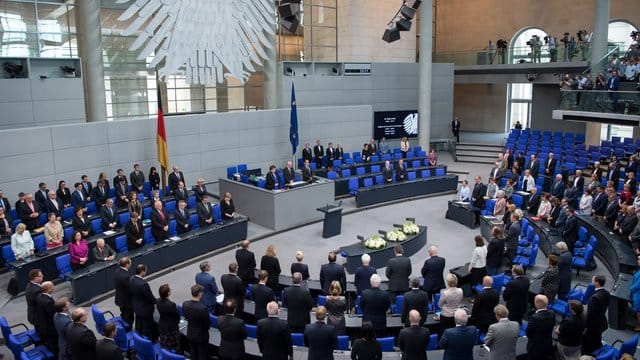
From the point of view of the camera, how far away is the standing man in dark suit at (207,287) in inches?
348

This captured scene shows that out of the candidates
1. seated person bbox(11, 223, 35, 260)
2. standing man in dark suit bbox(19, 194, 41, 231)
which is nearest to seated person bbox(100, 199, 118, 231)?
standing man in dark suit bbox(19, 194, 41, 231)

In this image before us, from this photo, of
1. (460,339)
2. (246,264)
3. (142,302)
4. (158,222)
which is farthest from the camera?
(158,222)

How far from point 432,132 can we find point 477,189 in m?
12.6

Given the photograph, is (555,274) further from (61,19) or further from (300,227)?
(61,19)

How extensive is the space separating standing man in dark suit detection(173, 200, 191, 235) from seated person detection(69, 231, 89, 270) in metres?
2.70

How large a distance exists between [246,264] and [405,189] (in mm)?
10087

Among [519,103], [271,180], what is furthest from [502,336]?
[519,103]

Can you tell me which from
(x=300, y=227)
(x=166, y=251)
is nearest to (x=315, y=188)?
(x=300, y=227)

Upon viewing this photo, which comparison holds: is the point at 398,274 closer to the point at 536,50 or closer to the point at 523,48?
the point at 536,50

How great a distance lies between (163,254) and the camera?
1250 cm

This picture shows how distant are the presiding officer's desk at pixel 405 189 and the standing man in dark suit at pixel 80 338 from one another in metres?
12.0

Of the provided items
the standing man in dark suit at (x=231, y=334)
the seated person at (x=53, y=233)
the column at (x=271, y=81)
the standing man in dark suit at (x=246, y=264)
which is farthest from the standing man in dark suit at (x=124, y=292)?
the column at (x=271, y=81)

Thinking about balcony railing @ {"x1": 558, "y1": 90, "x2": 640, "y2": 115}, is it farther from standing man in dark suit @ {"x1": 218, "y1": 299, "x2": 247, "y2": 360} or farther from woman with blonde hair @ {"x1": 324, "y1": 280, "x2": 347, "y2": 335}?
standing man in dark suit @ {"x1": 218, "y1": 299, "x2": 247, "y2": 360}

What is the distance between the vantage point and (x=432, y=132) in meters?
28.1
